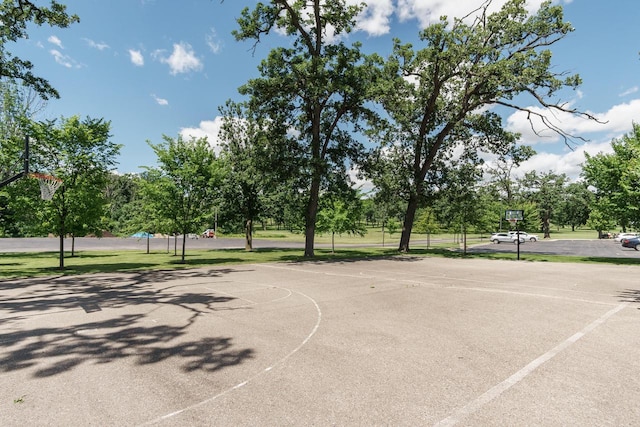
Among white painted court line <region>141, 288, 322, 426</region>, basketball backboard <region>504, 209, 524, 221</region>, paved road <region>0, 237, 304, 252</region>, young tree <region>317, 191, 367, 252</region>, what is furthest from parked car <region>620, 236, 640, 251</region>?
white painted court line <region>141, 288, 322, 426</region>

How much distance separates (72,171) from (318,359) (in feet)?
55.3

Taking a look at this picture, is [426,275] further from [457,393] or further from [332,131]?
[332,131]

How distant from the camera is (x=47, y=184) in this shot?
600 inches

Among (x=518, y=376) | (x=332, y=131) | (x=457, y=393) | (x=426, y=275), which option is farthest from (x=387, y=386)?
(x=332, y=131)

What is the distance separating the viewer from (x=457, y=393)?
4203mm

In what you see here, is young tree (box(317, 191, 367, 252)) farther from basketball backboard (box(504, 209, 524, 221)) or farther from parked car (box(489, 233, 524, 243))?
parked car (box(489, 233, 524, 243))

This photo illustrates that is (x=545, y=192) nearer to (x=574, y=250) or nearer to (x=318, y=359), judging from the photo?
(x=574, y=250)

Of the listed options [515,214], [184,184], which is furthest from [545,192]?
[184,184]

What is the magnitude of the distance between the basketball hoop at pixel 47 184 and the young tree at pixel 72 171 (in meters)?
0.38

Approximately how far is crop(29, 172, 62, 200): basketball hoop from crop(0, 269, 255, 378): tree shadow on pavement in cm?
448

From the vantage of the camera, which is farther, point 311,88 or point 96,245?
point 96,245

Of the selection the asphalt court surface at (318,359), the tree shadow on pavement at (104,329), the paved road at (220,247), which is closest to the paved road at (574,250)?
the paved road at (220,247)

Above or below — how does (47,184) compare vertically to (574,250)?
above

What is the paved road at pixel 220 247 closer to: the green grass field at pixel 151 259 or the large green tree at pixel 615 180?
the green grass field at pixel 151 259
